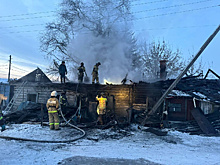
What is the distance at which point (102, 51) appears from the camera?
22.0 meters

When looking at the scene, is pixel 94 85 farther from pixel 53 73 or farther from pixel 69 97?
pixel 53 73

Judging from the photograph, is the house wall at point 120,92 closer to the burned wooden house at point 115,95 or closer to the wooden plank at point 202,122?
the burned wooden house at point 115,95

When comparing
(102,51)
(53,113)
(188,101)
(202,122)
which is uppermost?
(102,51)

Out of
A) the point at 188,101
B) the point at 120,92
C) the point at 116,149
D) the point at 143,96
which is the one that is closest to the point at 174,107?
the point at 188,101

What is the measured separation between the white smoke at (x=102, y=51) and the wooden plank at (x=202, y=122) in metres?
11.4

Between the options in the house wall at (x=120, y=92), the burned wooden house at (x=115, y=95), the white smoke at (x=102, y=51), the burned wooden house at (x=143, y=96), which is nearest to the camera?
the burned wooden house at (x=143, y=96)

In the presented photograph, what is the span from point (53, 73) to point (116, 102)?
1726cm

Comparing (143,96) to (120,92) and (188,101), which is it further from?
(188,101)

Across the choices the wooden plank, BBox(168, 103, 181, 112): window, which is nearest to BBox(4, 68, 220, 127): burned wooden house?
BBox(168, 103, 181, 112): window

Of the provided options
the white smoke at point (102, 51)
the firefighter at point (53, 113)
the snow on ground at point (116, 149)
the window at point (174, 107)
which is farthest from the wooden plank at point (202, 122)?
the white smoke at point (102, 51)

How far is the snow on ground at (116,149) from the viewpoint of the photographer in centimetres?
443

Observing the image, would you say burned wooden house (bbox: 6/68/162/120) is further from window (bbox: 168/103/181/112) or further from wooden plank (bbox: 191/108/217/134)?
wooden plank (bbox: 191/108/217/134)

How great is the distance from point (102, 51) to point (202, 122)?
1631 cm

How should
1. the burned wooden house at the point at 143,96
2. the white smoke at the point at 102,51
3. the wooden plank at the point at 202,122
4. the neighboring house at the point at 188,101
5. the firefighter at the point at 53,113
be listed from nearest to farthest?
the firefighter at the point at 53,113
the wooden plank at the point at 202,122
the neighboring house at the point at 188,101
the burned wooden house at the point at 143,96
the white smoke at the point at 102,51
